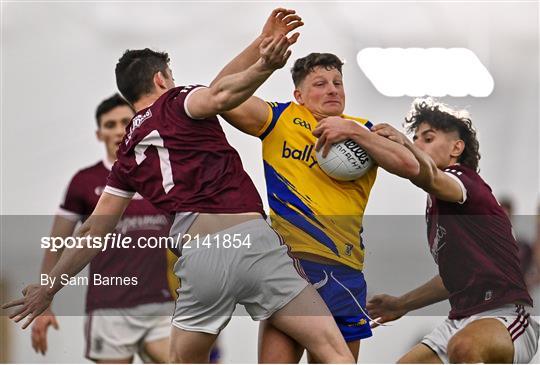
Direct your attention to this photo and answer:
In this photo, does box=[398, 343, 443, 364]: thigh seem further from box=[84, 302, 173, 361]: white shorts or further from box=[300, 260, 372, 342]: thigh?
box=[84, 302, 173, 361]: white shorts

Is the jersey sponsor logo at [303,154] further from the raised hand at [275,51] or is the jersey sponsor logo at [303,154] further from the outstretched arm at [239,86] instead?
the raised hand at [275,51]

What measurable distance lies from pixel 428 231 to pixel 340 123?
1.08 metres

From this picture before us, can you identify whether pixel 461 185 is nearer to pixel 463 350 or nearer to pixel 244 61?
pixel 463 350

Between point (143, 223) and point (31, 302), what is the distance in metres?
1.27

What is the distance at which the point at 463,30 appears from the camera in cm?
642

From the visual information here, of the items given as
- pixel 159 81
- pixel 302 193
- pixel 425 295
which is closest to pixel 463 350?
pixel 425 295

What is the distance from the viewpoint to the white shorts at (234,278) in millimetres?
5133

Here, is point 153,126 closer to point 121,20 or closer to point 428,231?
point 121,20

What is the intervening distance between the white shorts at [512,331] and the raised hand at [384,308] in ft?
0.78

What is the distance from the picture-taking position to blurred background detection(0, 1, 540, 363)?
6.33m

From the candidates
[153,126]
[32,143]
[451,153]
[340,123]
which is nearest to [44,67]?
[32,143]

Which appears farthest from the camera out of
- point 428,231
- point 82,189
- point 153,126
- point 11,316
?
point 82,189

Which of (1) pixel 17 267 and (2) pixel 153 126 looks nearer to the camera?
(2) pixel 153 126

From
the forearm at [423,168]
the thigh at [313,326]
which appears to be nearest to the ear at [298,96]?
the forearm at [423,168]
